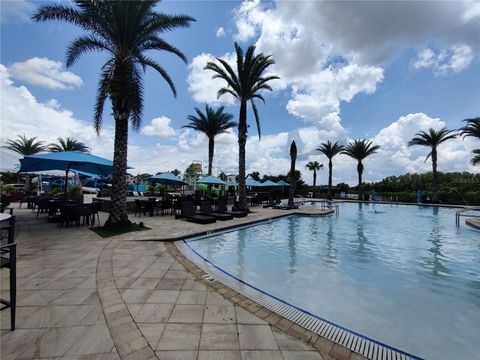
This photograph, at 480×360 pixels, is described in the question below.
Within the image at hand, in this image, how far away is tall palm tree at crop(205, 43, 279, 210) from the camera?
14.7m

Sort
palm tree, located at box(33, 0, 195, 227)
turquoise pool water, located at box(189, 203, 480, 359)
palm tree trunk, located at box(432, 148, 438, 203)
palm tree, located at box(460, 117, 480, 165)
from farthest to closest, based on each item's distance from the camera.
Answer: palm tree trunk, located at box(432, 148, 438, 203) → palm tree, located at box(460, 117, 480, 165) → palm tree, located at box(33, 0, 195, 227) → turquoise pool water, located at box(189, 203, 480, 359)

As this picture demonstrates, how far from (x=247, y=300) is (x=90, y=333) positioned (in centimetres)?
210

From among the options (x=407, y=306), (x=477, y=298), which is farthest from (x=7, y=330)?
(x=477, y=298)

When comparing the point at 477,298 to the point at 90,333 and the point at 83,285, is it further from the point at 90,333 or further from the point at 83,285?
the point at 83,285

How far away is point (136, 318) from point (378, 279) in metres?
5.37

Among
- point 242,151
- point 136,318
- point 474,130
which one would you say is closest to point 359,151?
point 474,130

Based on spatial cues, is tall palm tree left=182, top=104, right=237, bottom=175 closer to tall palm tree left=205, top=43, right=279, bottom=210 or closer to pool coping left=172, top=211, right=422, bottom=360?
tall palm tree left=205, top=43, right=279, bottom=210

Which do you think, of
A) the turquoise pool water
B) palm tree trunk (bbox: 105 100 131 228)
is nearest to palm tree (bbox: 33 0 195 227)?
palm tree trunk (bbox: 105 100 131 228)

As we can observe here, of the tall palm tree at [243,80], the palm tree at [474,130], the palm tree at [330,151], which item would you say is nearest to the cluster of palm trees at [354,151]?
the palm tree at [330,151]

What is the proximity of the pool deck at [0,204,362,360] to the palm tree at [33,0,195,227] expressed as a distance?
4.41m

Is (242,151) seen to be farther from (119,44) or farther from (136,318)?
(136,318)

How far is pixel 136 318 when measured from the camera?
3.01 meters

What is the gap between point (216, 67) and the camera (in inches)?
586

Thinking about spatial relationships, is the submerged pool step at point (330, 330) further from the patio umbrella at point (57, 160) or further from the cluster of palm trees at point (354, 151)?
the cluster of palm trees at point (354, 151)
